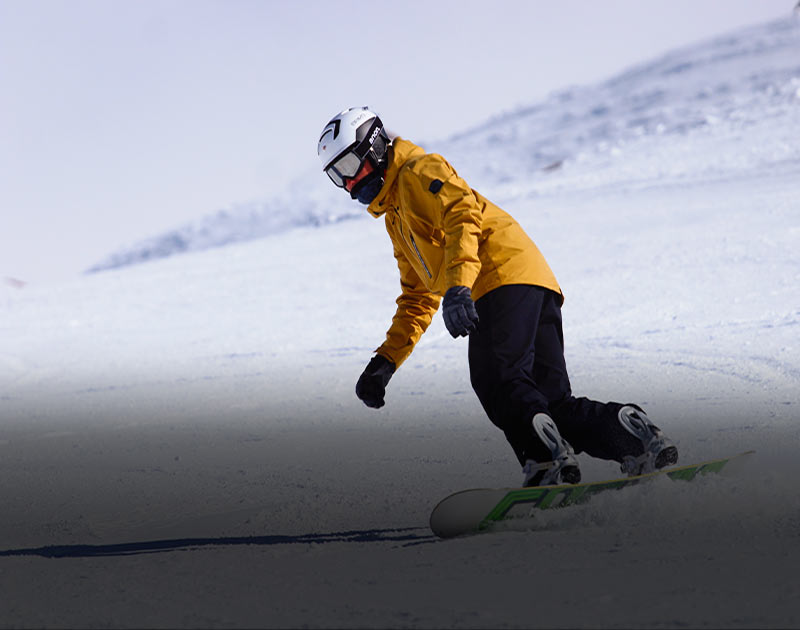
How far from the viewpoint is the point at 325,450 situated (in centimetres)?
457

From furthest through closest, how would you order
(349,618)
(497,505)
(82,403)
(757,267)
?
(757,267)
(82,403)
(497,505)
(349,618)

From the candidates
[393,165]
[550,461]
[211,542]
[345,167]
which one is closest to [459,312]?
[550,461]

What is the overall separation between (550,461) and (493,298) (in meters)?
0.61

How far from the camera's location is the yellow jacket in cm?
299

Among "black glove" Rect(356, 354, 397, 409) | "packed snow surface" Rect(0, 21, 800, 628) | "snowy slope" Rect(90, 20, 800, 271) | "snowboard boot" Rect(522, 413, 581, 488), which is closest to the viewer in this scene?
"packed snow surface" Rect(0, 21, 800, 628)

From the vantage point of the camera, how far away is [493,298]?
3.12m

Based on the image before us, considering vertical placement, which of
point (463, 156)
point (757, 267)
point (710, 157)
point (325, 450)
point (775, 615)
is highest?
point (463, 156)

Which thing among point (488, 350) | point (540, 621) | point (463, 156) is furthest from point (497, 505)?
point (463, 156)

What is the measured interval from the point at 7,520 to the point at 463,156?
23.9 m

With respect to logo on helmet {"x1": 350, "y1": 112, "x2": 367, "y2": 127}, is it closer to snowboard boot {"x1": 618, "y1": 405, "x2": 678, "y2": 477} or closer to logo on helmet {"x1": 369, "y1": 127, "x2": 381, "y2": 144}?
logo on helmet {"x1": 369, "y1": 127, "x2": 381, "y2": 144}

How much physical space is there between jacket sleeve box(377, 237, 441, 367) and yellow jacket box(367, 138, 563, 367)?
0.22 m

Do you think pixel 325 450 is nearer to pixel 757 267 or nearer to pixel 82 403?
pixel 82 403

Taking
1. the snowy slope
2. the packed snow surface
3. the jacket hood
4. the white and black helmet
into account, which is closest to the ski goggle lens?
the white and black helmet

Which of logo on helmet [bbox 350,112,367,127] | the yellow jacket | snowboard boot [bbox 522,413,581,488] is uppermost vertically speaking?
logo on helmet [bbox 350,112,367,127]
